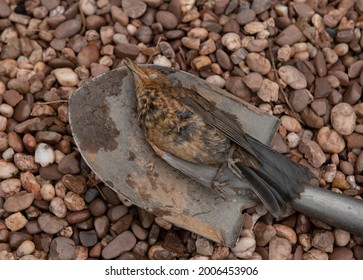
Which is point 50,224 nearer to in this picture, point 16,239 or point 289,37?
point 16,239

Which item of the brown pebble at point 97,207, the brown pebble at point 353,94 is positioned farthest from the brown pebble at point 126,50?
the brown pebble at point 353,94

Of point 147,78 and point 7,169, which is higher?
point 147,78

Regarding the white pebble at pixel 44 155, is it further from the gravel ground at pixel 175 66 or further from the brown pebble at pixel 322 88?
the brown pebble at pixel 322 88

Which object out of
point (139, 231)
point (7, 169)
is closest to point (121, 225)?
point (139, 231)
